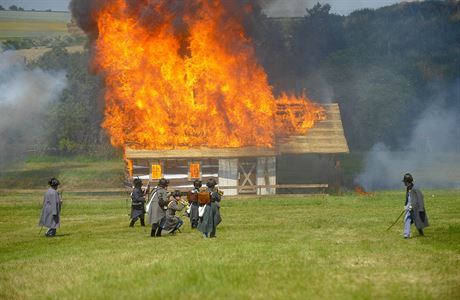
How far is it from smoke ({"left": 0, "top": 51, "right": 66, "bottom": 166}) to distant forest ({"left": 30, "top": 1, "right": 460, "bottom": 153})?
1290 millimetres

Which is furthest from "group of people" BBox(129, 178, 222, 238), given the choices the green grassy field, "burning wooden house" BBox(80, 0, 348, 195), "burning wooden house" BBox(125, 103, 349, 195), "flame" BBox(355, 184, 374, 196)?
the green grassy field

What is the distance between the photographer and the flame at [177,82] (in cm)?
3884

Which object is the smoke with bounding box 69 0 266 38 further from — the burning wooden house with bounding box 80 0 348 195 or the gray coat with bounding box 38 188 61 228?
the gray coat with bounding box 38 188 61 228

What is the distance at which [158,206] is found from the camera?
71.9ft

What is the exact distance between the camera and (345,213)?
28.0 metres

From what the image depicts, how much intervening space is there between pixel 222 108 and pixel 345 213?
13.3 m

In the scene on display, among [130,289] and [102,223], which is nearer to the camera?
[130,289]

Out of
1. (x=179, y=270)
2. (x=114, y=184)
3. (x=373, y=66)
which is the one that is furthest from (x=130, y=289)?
(x=373, y=66)

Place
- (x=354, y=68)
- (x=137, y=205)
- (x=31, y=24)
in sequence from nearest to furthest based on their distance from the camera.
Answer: (x=137, y=205) → (x=354, y=68) → (x=31, y=24)

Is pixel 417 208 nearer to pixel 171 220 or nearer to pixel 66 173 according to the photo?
pixel 171 220

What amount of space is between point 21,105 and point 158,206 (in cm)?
3045

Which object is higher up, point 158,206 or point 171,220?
point 158,206

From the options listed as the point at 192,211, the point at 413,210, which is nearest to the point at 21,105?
the point at 192,211

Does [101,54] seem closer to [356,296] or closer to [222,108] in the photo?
[222,108]
